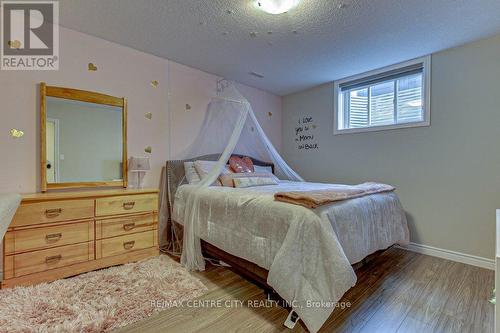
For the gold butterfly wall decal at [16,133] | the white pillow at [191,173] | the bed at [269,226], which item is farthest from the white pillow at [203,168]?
the gold butterfly wall decal at [16,133]

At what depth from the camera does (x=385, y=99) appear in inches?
131

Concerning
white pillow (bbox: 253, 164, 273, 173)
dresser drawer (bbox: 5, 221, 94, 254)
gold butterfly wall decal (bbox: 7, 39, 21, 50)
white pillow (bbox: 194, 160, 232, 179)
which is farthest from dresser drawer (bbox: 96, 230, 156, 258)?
gold butterfly wall decal (bbox: 7, 39, 21, 50)

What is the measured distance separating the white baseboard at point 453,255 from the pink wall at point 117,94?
325 centimetres

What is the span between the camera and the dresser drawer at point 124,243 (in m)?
2.30

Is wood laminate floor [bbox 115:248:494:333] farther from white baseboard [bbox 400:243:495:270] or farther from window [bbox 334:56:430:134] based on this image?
window [bbox 334:56:430:134]

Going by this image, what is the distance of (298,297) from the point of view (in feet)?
4.86

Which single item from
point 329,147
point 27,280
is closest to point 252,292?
point 27,280

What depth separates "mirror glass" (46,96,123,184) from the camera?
2.34m

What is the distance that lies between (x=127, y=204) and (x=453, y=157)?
3.59 metres

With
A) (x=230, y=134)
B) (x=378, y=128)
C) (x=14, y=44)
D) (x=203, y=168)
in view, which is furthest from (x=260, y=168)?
(x=14, y=44)

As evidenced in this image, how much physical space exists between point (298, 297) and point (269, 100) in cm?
359

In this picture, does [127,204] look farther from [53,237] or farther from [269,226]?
[269,226]

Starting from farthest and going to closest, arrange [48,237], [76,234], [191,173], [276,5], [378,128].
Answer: [378,128], [191,173], [76,234], [48,237], [276,5]

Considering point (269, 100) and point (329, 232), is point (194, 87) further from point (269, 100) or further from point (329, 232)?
point (329, 232)
